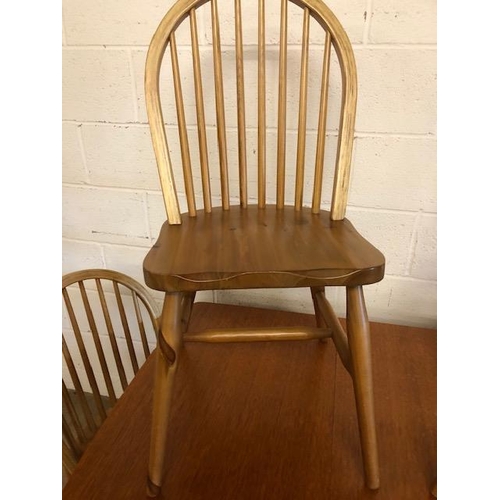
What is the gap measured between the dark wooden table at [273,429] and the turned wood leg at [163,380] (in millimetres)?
38

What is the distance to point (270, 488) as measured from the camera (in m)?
0.59

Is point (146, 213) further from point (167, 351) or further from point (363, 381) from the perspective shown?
point (363, 381)

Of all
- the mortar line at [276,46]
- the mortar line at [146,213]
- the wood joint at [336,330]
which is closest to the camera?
the wood joint at [336,330]

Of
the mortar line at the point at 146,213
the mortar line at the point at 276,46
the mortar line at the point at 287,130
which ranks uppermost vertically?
the mortar line at the point at 276,46

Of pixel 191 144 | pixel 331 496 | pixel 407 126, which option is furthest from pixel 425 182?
pixel 331 496

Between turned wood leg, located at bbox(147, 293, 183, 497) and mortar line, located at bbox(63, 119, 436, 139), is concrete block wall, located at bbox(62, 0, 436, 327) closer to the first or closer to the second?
mortar line, located at bbox(63, 119, 436, 139)

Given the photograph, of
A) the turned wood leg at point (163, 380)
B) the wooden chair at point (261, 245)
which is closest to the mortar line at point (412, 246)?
the wooden chair at point (261, 245)

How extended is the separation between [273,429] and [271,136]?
0.60m

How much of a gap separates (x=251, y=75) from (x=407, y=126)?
13.6 inches

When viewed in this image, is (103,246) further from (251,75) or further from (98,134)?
(251,75)

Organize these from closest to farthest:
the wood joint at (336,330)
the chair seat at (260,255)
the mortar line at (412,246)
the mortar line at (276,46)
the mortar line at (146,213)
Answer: the chair seat at (260,255), the wood joint at (336,330), the mortar line at (276,46), the mortar line at (412,246), the mortar line at (146,213)

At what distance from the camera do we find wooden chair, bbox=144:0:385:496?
53 cm

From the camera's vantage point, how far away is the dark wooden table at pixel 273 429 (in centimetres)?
60

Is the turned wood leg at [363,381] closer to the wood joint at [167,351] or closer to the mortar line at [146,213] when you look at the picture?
the wood joint at [167,351]
